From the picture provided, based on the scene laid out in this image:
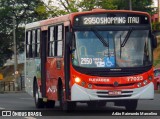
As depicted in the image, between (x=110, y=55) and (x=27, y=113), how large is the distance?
10.8 feet

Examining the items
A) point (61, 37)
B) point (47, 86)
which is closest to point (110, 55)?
point (61, 37)

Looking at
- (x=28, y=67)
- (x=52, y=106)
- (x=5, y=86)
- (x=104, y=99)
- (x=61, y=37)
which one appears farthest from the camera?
(x=5, y=86)

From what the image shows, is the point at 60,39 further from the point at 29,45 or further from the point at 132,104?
the point at 29,45

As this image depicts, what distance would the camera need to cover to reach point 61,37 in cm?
2369

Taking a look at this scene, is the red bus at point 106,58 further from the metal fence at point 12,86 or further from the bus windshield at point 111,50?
the metal fence at point 12,86

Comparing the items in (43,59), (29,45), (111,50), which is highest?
(29,45)

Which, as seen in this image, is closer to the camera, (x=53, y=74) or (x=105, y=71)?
(x=105, y=71)

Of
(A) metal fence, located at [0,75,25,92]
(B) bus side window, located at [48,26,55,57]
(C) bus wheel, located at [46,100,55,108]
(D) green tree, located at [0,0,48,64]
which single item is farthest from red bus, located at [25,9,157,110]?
(D) green tree, located at [0,0,48,64]

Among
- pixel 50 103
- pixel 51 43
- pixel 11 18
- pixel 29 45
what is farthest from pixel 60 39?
pixel 11 18

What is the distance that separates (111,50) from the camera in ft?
73.7

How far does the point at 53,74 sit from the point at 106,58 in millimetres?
2946

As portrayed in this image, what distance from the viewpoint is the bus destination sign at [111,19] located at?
2273 centimetres

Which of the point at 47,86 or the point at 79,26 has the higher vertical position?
the point at 79,26

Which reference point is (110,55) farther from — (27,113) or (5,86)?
(5,86)
